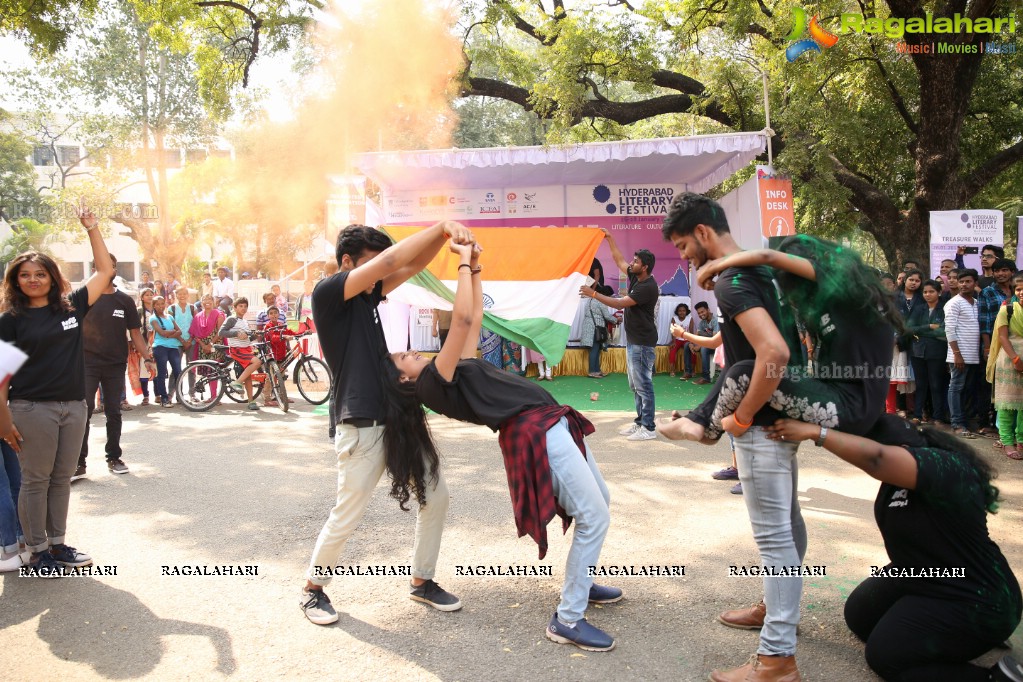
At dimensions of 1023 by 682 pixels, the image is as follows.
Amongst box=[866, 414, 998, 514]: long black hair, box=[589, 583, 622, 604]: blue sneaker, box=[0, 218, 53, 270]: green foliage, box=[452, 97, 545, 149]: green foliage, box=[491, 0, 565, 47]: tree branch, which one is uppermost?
box=[452, 97, 545, 149]: green foliage

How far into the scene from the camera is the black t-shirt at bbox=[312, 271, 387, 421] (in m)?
3.44

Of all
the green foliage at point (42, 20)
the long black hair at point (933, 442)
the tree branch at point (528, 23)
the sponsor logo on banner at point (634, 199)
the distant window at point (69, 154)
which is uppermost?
the distant window at point (69, 154)

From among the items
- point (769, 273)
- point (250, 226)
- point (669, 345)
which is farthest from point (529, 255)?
point (250, 226)

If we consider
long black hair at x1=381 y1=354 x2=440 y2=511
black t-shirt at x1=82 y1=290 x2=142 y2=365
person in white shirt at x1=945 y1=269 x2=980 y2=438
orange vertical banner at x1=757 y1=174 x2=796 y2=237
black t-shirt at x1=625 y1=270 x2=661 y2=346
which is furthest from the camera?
orange vertical banner at x1=757 y1=174 x2=796 y2=237

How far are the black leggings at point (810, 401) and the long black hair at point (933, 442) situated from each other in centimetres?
12

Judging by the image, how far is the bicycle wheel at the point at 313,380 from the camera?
34.7 ft

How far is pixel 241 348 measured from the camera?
1065 centimetres

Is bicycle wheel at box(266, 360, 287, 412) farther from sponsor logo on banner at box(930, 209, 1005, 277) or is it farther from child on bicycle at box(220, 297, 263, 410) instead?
sponsor logo on banner at box(930, 209, 1005, 277)

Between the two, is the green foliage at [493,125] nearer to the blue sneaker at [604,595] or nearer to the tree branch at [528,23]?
the tree branch at [528,23]

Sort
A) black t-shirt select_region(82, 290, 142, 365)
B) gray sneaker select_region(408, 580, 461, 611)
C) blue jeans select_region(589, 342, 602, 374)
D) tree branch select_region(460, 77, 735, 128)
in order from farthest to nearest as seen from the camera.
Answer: tree branch select_region(460, 77, 735, 128), blue jeans select_region(589, 342, 602, 374), black t-shirt select_region(82, 290, 142, 365), gray sneaker select_region(408, 580, 461, 611)

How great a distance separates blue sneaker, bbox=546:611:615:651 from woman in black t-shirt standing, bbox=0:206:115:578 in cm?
284

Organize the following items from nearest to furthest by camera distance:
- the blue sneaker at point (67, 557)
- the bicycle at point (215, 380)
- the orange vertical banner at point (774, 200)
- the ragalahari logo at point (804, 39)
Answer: the blue sneaker at point (67, 557) < the bicycle at point (215, 380) < the orange vertical banner at point (774, 200) < the ragalahari logo at point (804, 39)

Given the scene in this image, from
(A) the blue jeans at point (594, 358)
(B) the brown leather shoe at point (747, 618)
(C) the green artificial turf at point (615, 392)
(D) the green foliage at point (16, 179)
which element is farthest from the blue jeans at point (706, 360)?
(D) the green foliage at point (16, 179)

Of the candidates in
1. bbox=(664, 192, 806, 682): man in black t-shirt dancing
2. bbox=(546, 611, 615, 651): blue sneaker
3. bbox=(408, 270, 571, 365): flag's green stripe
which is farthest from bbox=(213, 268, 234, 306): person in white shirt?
bbox=(664, 192, 806, 682): man in black t-shirt dancing
